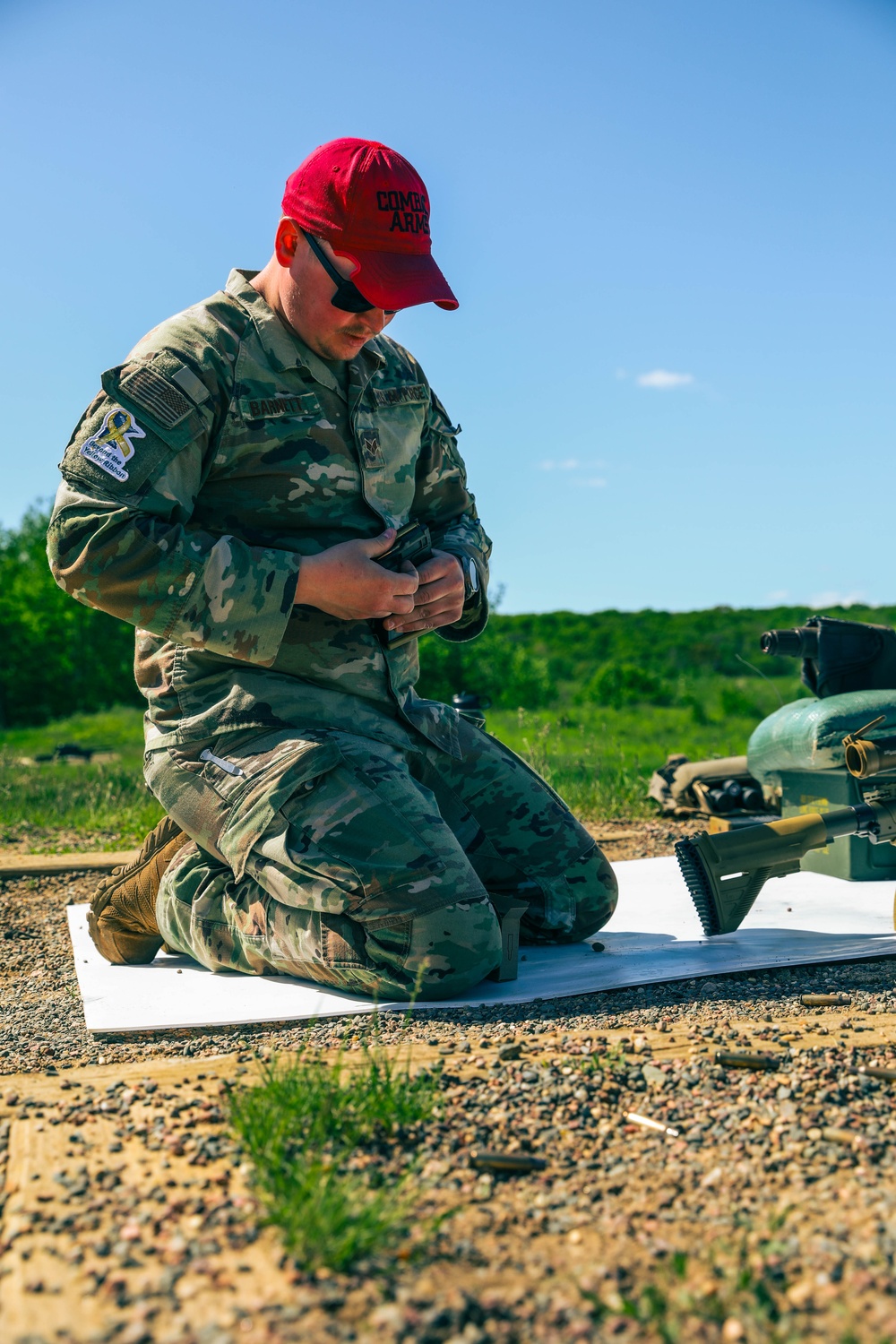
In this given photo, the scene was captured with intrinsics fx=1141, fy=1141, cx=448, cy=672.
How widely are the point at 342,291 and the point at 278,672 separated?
1111 millimetres

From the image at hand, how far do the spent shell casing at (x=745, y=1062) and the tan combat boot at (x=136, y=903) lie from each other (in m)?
1.86

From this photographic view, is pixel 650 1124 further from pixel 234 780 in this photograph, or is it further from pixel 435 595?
pixel 435 595

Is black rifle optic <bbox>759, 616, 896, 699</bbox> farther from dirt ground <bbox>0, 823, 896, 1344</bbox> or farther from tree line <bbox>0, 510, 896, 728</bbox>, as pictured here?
tree line <bbox>0, 510, 896, 728</bbox>

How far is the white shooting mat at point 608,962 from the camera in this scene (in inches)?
120

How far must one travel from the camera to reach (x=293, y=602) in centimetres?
317

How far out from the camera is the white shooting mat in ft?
9.96

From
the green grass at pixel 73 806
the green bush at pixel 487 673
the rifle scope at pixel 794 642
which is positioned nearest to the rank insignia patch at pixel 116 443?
Result: the rifle scope at pixel 794 642

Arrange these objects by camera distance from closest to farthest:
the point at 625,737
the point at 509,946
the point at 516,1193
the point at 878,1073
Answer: the point at 516,1193 → the point at 878,1073 → the point at 509,946 → the point at 625,737

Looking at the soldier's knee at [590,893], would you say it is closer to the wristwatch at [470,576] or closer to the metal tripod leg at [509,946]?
the metal tripod leg at [509,946]

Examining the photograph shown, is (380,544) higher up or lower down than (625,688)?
lower down

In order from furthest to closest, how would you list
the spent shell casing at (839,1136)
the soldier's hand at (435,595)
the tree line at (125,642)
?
the tree line at (125,642)
the soldier's hand at (435,595)
the spent shell casing at (839,1136)

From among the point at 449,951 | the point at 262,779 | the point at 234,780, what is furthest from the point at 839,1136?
the point at 234,780

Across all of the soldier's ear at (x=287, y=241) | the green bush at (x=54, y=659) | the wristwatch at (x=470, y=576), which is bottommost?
the wristwatch at (x=470, y=576)

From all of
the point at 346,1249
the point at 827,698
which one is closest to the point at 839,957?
the point at 827,698
